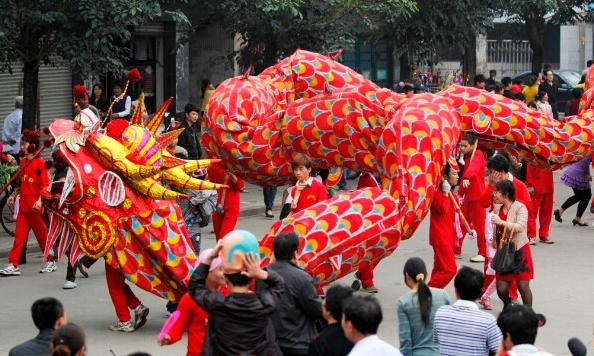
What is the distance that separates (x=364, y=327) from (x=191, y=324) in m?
1.96

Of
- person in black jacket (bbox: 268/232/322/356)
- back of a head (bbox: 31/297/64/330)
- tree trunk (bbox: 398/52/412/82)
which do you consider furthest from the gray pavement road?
tree trunk (bbox: 398/52/412/82)

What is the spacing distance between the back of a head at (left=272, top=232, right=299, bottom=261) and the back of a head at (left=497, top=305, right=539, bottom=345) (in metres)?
1.93

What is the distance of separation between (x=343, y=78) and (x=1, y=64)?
28.2ft

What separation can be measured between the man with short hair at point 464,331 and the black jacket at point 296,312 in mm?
850

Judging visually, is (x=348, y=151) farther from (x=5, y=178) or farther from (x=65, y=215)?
(x=5, y=178)

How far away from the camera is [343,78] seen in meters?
11.9

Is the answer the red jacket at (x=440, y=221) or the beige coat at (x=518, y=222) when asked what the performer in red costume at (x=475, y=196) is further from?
the beige coat at (x=518, y=222)

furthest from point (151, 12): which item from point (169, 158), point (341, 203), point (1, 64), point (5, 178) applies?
point (341, 203)

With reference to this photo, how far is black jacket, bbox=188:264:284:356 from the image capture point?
24.8ft

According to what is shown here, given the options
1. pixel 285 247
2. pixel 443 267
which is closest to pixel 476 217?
pixel 443 267

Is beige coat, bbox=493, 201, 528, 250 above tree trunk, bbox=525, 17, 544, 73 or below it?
below

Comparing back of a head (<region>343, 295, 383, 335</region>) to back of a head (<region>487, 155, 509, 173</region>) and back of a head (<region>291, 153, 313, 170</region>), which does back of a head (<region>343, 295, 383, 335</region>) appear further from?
back of a head (<region>487, 155, 509, 173</region>)

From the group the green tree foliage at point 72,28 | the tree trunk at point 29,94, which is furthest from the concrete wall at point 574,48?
the tree trunk at point 29,94

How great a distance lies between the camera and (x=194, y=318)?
8.45 meters
